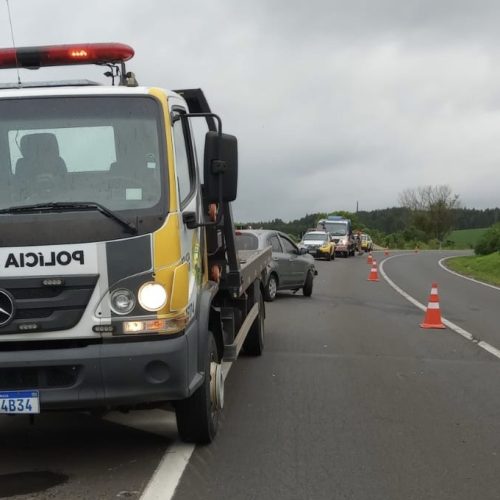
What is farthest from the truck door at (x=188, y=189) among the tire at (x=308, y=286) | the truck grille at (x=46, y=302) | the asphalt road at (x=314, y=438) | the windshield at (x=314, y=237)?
the windshield at (x=314, y=237)

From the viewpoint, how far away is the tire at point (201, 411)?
486cm

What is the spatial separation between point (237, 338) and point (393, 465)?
218 cm

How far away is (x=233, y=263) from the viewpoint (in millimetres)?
6484

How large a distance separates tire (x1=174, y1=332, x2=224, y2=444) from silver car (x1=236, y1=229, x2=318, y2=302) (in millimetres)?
9103

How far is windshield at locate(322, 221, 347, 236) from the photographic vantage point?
47.5 m

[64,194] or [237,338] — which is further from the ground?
[64,194]

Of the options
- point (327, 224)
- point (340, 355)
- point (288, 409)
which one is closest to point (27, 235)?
point (288, 409)

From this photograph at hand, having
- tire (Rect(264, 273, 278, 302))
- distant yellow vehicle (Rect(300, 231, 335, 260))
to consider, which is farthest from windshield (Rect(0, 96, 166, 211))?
distant yellow vehicle (Rect(300, 231, 335, 260))

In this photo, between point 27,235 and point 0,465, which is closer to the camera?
point 27,235

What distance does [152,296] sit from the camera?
427cm

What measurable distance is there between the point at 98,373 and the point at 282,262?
11710 mm

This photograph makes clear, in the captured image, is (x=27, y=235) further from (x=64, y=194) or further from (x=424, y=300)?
(x=424, y=300)

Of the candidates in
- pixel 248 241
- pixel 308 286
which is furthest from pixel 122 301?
pixel 308 286

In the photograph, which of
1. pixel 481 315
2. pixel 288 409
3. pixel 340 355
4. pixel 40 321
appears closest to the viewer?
pixel 40 321
